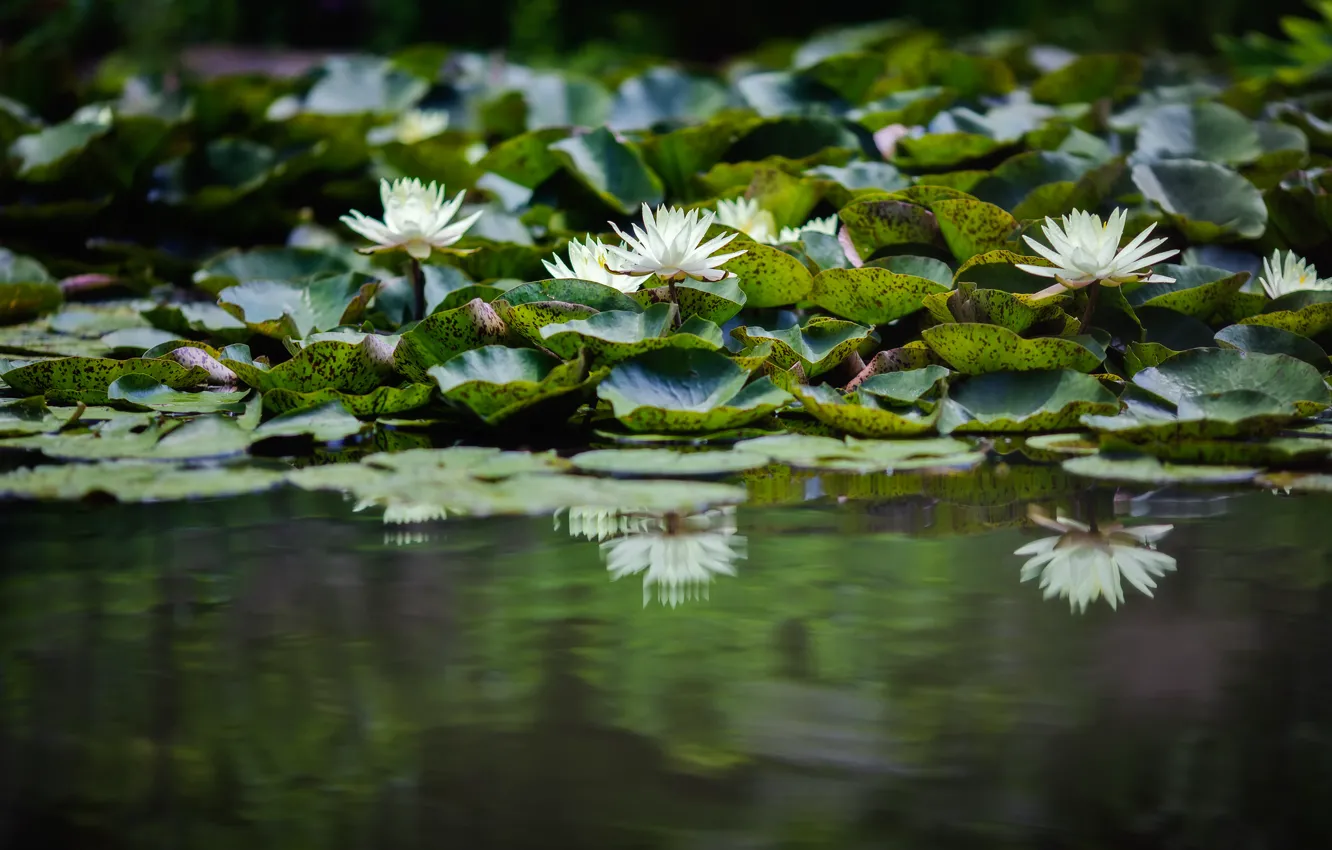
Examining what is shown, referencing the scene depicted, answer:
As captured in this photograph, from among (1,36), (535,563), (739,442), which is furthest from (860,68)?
(1,36)

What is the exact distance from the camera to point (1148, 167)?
1.89 metres

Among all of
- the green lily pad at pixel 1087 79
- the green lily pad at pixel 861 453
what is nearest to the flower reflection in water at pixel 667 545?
the green lily pad at pixel 861 453

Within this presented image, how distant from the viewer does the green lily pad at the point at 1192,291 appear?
1594 millimetres

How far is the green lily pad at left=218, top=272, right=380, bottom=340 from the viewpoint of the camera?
5.69ft

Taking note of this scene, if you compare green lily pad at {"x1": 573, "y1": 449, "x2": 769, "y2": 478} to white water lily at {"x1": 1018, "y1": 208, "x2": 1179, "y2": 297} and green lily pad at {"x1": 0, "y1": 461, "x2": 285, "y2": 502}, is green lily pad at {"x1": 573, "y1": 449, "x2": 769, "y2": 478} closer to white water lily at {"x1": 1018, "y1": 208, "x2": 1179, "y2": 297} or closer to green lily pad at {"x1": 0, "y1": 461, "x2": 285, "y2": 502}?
green lily pad at {"x1": 0, "y1": 461, "x2": 285, "y2": 502}

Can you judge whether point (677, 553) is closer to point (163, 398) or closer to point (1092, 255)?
point (1092, 255)

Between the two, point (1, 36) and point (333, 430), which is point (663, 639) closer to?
point (333, 430)

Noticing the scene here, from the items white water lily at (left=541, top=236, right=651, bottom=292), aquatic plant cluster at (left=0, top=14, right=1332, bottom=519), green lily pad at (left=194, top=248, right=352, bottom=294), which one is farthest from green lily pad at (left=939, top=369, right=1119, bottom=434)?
green lily pad at (left=194, top=248, right=352, bottom=294)

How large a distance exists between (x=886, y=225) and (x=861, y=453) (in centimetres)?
58

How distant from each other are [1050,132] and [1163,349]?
31.7 inches

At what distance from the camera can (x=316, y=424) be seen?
1.41 meters

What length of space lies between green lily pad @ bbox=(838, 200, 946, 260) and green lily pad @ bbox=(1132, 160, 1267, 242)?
367mm

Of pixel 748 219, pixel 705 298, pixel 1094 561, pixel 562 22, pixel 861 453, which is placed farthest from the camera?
pixel 562 22

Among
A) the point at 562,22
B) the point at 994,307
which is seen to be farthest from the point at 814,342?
the point at 562,22
